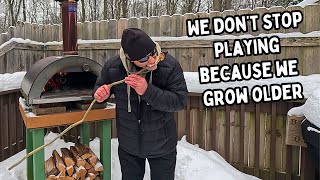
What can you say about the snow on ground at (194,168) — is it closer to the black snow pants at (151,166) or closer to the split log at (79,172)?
the split log at (79,172)

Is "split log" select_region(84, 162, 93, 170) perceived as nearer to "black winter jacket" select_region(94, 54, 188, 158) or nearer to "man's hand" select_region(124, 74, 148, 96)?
"black winter jacket" select_region(94, 54, 188, 158)

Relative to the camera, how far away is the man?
7.44 feet

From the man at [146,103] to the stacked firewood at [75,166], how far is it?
0.55 metres

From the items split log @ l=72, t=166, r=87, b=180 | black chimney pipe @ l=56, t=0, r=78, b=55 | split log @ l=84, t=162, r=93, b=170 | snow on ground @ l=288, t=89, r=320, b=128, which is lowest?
split log @ l=72, t=166, r=87, b=180

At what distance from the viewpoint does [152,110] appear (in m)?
2.49

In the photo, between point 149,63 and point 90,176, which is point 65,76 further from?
point 149,63

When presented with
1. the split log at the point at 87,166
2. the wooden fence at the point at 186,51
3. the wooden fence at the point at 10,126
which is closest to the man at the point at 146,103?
the split log at the point at 87,166

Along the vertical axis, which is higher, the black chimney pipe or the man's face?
the black chimney pipe

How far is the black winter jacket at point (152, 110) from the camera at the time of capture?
2416 mm

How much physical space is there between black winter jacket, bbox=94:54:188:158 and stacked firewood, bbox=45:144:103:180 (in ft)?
2.11

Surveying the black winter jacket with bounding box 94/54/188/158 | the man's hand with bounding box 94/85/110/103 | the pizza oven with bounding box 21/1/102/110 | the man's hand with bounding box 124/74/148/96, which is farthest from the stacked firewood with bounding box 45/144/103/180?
the man's hand with bounding box 124/74/148/96

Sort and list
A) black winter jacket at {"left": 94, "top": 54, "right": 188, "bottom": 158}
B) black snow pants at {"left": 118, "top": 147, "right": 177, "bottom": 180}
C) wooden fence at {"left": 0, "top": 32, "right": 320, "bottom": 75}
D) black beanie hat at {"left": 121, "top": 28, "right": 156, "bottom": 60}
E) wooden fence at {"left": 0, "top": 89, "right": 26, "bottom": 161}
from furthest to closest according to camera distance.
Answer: wooden fence at {"left": 0, "top": 89, "right": 26, "bottom": 161}
wooden fence at {"left": 0, "top": 32, "right": 320, "bottom": 75}
black snow pants at {"left": 118, "top": 147, "right": 177, "bottom": 180}
black winter jacket at {"left": 94, "top": 54, "right": 188, "bottom": 158}
black beanie hat at {"left": 121, "top": 28, "right": 156, "bottom": 60}

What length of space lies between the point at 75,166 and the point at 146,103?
1070 millimetres

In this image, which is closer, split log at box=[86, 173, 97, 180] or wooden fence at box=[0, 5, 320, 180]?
split log at box=[86, 173, 97, 180]
